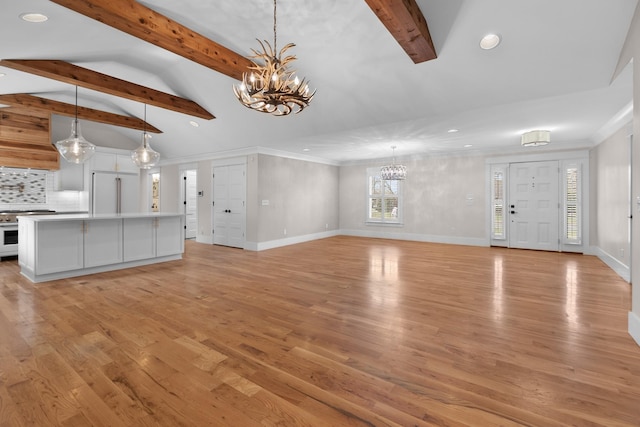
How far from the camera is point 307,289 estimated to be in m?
4.05

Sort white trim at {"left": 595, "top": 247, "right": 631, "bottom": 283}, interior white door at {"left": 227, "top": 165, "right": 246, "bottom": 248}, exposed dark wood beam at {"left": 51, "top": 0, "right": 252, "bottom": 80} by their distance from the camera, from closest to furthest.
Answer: exposed dark wood beam at {"left": 51, "top": 0, "right": 252, "bottom": 80} → white trim at {"left": 595, "top": 247, "right": 631, "bottom": 283} → interior white door at {"left": 227, "top": 165, "right": 246, "bottom": 248}

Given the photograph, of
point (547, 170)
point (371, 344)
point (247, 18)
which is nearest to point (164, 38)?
point (247, 18)

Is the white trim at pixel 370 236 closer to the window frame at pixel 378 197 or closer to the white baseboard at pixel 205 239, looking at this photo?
Answer: the window frame at pixel 378 197

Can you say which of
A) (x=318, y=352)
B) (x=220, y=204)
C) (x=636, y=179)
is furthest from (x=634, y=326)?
(x=220, y=204)

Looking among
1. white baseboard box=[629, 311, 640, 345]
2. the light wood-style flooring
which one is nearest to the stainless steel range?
the light wood-style flooring

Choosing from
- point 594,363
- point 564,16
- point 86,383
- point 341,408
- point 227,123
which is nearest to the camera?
point 341,408

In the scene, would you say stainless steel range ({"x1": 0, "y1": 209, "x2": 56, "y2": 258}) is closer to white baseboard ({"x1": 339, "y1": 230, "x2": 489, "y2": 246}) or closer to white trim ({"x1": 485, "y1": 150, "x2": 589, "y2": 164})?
white baseboard ({"x1": 339, "y1": 230, "x2": 489, "y2": 246})

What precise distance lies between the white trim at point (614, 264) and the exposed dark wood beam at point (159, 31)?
6367 millimetres

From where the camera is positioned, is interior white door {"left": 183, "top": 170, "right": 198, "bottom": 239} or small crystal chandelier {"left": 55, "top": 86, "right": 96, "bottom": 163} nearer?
small crystal chandelier {"left": 55, "top": 86, "right": 96, "bottom": 163}

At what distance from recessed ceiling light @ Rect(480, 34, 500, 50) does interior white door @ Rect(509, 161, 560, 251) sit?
5028mm

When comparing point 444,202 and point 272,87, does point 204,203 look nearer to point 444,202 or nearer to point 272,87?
point 272,87

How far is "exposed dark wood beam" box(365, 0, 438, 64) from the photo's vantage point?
8.30 ft

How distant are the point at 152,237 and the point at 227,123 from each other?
2773 millimetres

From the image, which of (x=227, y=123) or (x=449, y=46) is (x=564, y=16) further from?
(x=227, y=123)
